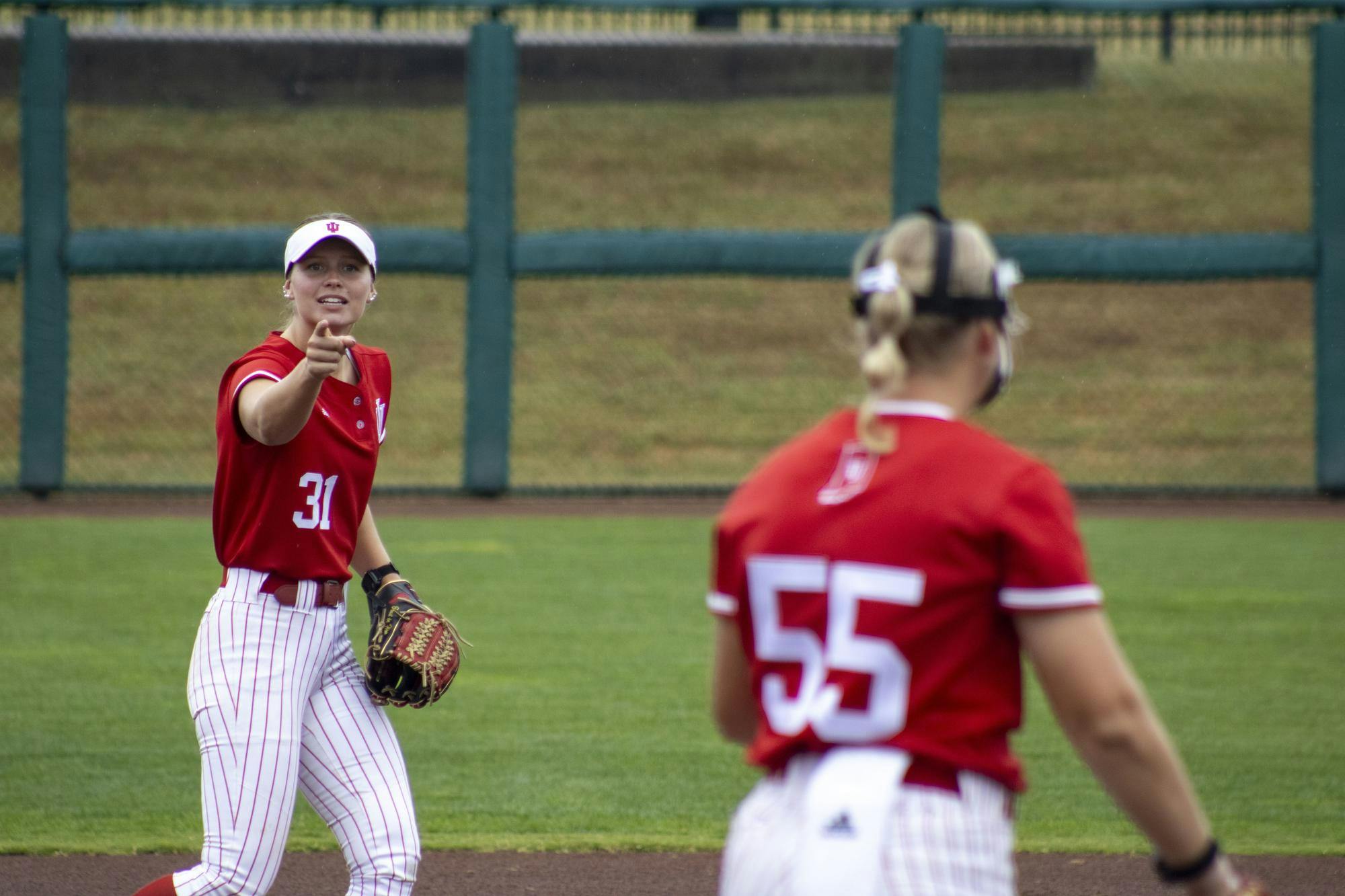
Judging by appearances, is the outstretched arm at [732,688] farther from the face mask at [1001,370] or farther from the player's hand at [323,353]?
the player's hand at [323,353]

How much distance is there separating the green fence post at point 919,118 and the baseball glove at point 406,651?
855 cm

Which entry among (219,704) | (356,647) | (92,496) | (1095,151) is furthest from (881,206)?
(219,704)

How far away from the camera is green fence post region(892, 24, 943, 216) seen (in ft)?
37.2

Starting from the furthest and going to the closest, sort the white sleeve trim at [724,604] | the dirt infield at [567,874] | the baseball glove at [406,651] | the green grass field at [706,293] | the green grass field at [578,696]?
the green grass field at [706,293] < the green grass field at [578,696] < the dirt infield at [567,874] < the baseball glove at [406,651] < the white sleeve trim at [724,604]

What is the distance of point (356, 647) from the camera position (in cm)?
684

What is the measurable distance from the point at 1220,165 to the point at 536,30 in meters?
7.87

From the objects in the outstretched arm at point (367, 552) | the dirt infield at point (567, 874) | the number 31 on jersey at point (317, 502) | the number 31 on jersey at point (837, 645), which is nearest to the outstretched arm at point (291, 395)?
the number 31 on jersey at point (317, 502)

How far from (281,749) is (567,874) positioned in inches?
65.8

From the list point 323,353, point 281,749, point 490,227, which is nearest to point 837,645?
point 323,353

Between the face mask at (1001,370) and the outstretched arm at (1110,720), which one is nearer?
the outstretched arm at (1110,720)

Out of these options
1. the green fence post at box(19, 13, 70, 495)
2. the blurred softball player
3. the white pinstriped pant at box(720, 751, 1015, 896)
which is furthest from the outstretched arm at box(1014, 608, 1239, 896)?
the green fence post at box(19, 13, 70, 495)

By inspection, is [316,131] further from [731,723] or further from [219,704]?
[731,723]

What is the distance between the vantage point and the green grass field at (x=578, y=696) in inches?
191

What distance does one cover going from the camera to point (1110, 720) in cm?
171
